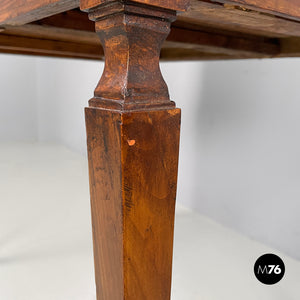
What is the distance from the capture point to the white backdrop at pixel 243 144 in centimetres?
101

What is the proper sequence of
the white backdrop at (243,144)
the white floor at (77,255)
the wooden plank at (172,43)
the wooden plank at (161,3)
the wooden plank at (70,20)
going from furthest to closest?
1. the white backdrop at (243,144)
2. the white floor at (77,255)
3. the wooden plank at (172,43)
4. the wooden plank at (70,20)
5. the wooden plank at (161,3)

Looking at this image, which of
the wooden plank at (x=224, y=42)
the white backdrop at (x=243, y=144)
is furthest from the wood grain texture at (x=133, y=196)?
the white backdrop at (x=243, y=144)

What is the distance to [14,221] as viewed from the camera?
1219 mm

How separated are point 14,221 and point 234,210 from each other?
767mm

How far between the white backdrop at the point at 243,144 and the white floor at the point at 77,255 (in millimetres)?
73

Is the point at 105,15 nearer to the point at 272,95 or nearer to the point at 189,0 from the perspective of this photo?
the point at 189,0

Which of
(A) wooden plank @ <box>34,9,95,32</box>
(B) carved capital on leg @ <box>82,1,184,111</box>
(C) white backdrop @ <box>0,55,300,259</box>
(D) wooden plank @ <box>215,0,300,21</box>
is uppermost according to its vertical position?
(D) wooden plank @ <box>215,0,300,21</box>

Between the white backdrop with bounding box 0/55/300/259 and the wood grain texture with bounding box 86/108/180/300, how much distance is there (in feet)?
2.38

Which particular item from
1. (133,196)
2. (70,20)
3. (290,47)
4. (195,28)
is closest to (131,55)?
(133,196)

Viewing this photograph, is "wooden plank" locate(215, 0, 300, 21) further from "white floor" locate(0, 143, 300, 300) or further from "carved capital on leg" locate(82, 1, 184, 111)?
"white floor" locate(0, 143, 300, 300)

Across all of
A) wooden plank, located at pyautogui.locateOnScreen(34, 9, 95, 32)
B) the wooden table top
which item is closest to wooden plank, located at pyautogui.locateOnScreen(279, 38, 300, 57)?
the wooden table top

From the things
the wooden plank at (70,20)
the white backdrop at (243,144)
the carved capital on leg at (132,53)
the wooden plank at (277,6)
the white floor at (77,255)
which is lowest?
the white floor at (77,255)

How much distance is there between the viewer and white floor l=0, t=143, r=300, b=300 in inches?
33.4

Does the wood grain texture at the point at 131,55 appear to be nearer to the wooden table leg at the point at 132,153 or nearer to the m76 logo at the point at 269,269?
the wooden table leg at the point at 132,153
